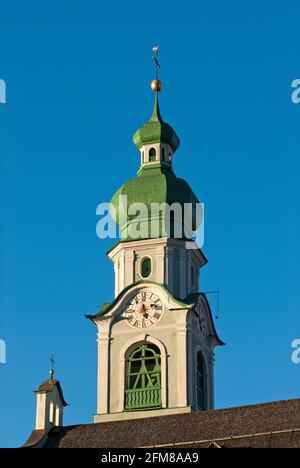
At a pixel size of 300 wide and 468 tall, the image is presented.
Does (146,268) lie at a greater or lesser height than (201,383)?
greater

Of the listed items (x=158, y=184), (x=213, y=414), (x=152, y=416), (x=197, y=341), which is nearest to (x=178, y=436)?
(x=213, y=414)

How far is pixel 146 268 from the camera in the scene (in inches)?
2803

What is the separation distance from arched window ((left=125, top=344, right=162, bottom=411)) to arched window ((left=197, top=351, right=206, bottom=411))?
2173mm

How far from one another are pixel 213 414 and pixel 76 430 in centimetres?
573

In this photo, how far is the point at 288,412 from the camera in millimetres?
58438

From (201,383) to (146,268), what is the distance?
5.49 meters

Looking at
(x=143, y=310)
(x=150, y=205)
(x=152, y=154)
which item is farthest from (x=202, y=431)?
(x=152, y=154)

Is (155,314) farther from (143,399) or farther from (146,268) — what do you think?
(143,399)

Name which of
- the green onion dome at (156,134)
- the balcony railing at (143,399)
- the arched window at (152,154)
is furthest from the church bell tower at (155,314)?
the green onion dome at (156,134)

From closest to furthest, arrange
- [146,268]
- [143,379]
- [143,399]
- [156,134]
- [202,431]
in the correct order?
1. [202,431]
2. [143,399]
3. [143,379]
4. [146,268]
5. [156,134]

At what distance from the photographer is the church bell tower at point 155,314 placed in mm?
67938
